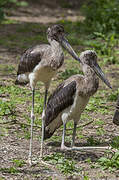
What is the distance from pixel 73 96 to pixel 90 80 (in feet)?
1.01

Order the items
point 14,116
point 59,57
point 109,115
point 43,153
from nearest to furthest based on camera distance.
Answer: point 59,57 → point 43,153 → point 14,116 → point 109,115

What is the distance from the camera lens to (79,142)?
6.59 m

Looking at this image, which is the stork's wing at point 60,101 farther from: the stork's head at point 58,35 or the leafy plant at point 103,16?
the leafy plant at point 103,16

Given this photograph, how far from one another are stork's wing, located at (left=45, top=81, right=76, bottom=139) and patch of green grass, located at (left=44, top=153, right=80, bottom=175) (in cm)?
54

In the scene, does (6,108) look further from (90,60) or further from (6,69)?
A: (6,69)

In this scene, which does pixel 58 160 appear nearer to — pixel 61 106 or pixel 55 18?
pixel 61 106

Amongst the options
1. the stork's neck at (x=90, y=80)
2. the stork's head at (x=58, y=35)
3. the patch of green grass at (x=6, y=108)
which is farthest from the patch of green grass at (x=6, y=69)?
the stork's neck at (x=90, y=80)

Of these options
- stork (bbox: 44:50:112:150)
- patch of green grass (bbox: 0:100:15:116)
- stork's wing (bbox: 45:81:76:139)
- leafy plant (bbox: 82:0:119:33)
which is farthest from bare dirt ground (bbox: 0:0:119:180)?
leafy plant (bbox: 82:0:119:33)

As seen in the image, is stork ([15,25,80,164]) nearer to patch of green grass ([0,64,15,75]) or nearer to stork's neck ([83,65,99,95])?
stork's neck ([83,65,99,95])

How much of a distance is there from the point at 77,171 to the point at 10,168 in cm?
79

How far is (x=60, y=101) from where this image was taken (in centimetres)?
607

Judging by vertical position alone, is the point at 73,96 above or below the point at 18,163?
above

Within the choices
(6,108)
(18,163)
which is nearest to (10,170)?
(18,163)

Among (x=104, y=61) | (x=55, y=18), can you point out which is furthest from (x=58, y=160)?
(x=55, y=18)
